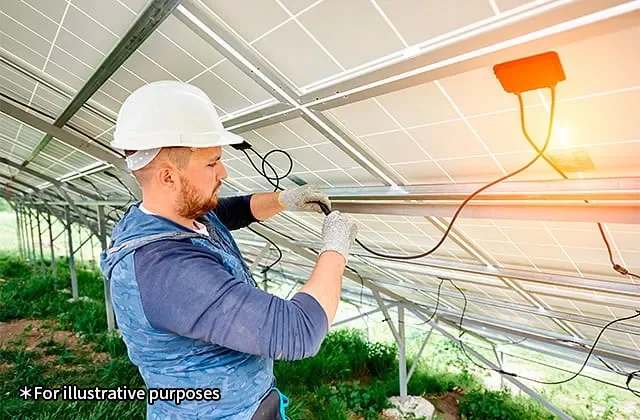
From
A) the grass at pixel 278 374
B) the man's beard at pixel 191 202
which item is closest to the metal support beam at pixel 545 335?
the grass at pixel 278 374

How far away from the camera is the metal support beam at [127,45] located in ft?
4.49

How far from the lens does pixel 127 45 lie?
66.9 inches

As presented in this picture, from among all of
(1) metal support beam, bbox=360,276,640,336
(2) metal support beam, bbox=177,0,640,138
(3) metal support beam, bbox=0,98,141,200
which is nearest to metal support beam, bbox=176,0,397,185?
(2) metal support beam, bbox=177,0,640,138

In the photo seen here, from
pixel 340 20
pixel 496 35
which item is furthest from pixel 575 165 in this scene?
pixel 340 20

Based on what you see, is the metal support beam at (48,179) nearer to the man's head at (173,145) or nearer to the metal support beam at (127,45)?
the metal support beam at (127,45)

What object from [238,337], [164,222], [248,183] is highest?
[248,183]

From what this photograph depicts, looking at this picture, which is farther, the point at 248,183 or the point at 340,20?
the point at 248,183

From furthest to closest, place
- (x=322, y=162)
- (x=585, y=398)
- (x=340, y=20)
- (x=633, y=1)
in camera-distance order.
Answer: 1. (x=585, y=398)
2. (x=322, y=162)
3. (x=340, y=20)
4. (x=633, y=1)

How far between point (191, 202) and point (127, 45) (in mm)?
937

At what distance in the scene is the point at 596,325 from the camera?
3.06 metres

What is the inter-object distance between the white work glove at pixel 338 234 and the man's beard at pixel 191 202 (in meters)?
0.37

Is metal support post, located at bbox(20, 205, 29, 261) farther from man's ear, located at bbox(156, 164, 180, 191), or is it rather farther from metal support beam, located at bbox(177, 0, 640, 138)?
metal support beam, located at bbox(177, 0, 640, 138)

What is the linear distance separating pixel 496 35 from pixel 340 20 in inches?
16.4

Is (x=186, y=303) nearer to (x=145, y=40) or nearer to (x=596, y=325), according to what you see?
(x=145, y=40)
